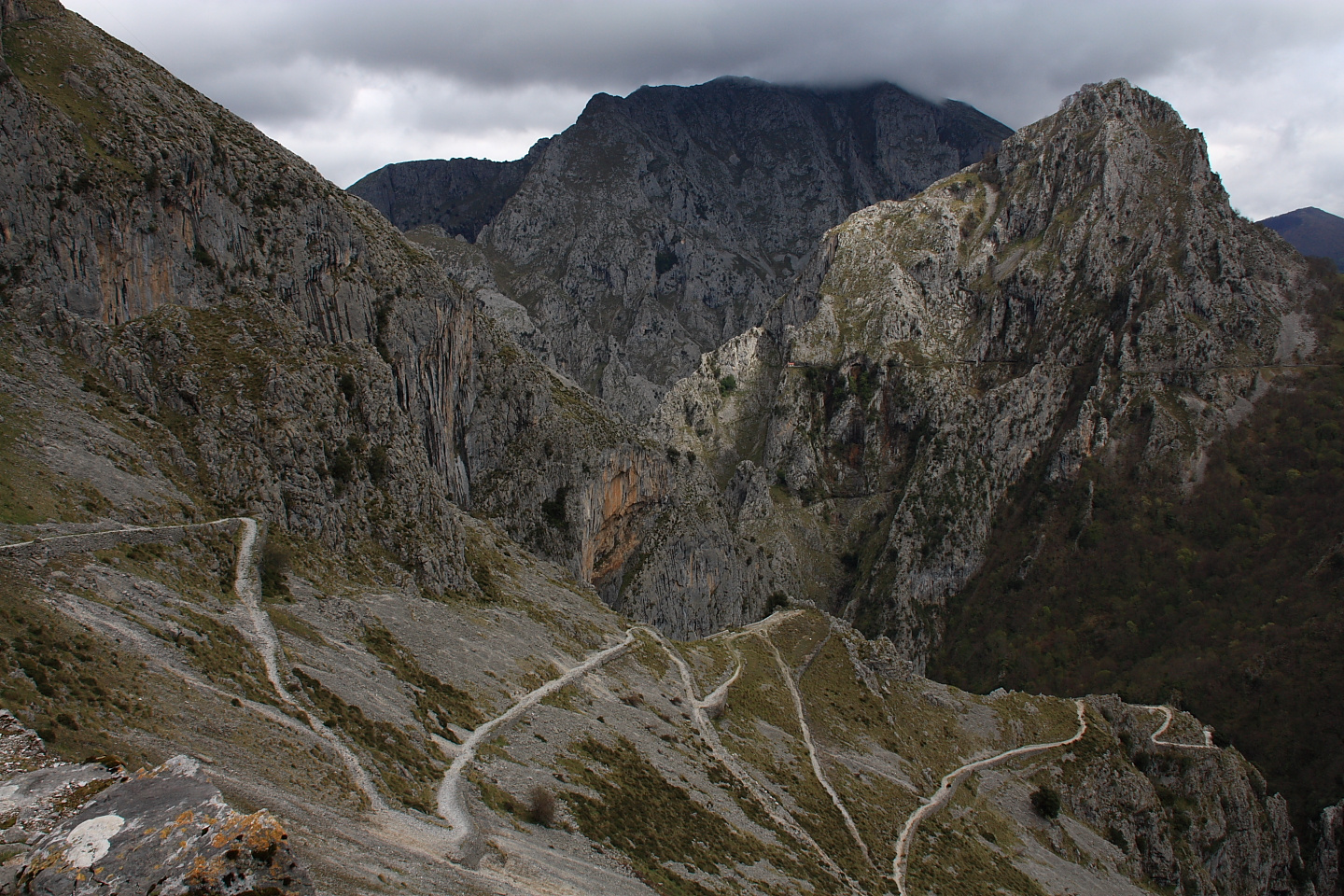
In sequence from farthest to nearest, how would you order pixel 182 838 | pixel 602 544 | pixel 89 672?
1. pixel 602 544
2. pixel 89 672
3. pixel 182 838

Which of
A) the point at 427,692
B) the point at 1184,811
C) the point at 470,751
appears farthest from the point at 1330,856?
the point at 427,692

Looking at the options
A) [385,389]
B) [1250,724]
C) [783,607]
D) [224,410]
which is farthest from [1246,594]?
[224,410]

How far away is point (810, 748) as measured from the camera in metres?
78.4

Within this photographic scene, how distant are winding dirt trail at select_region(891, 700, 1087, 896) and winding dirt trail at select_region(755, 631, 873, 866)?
3033 mm

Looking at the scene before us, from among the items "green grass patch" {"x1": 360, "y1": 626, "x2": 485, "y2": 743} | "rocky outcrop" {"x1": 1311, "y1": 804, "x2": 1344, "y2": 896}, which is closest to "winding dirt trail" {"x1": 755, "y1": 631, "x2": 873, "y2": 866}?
"green grass patch" {"x1": 360, "y1": 626, "x2": 485, "y2": 743}

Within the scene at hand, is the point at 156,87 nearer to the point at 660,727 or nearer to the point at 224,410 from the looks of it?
the point at 224,410

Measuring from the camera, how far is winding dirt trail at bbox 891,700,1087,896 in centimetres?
6362

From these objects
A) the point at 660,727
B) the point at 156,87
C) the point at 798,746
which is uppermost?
the point at 156,87

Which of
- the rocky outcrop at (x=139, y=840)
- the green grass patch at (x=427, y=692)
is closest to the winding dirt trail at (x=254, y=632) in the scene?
the green grass patch at (x=427, y=692)

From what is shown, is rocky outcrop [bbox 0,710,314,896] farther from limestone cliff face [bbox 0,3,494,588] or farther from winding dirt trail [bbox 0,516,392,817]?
limestone cliff face [bbox 0,3,494,588]

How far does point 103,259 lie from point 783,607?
3862 inches

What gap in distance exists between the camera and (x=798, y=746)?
253ft

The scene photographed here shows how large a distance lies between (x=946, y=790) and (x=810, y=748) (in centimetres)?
1633

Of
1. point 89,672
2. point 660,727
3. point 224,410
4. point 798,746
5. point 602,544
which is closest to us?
point 89,672
